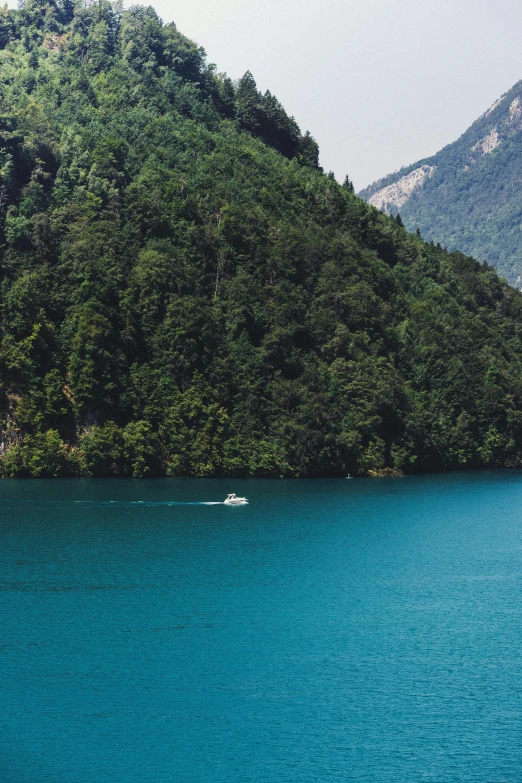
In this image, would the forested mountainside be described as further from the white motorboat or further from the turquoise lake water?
the turquoise lake water

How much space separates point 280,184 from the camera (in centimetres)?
13900

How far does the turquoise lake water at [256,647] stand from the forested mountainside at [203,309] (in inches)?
1103

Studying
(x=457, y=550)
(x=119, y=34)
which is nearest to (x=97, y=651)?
(x=457, y=550)

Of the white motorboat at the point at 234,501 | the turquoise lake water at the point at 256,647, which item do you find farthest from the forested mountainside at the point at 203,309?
the turquoise lake water at the point at 256,647

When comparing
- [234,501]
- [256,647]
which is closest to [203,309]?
[234,501]

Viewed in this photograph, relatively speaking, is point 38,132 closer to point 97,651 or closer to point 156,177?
point 156,177

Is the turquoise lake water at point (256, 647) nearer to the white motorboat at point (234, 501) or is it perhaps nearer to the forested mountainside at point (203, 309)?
the white motorboat at point (234, 501)

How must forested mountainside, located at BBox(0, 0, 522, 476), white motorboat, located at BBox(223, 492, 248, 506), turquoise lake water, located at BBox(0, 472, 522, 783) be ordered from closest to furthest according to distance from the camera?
turquoise lake water, located at BBox(0, 472, 522, 783)
white motorboat, located at BBox(223, 492, 248, 506)
forested mountainside, located at BBox(0, 0, 522, 476)

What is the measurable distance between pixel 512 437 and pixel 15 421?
208 feet

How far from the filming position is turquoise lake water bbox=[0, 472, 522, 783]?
32969 millimetres

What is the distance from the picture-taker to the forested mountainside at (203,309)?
107625 mm

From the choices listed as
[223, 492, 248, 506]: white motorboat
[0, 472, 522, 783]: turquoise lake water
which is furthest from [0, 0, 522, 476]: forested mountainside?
[0, 472, 522, 783]: turquoise lake water

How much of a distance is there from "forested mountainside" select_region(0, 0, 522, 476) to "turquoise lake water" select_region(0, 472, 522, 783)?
2802 cm

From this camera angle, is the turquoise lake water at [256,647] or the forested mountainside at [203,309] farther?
the forested mountainside at [203,309]
